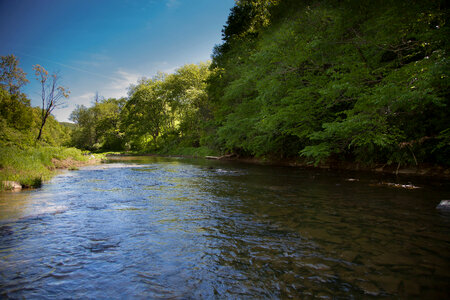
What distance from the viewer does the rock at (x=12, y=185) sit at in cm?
930

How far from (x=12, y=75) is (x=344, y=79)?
32274 mm

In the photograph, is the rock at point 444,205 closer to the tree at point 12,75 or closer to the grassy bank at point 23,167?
the grassy bank at point 23,167

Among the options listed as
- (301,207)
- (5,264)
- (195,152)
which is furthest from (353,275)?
(195,152)

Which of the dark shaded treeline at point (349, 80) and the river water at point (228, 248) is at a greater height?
the dark shaded treeline at point (349, 80)

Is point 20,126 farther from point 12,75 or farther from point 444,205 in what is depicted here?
point 444,205

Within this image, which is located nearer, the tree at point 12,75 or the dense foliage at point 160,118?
the tree at point 12,75

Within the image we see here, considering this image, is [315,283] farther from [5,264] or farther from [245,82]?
[245,82]

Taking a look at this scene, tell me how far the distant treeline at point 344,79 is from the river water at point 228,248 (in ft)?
13.2

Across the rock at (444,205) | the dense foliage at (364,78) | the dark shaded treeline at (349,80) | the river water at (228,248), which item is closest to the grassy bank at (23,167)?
the river water at (228,248)

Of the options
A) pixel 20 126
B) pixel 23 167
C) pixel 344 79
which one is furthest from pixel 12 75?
pixel 344 79

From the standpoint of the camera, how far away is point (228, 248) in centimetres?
414

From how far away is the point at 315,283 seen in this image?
3025mm

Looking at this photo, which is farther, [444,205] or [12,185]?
[12,185]

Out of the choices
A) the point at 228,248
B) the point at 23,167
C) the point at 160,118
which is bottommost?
the point at 228,248
